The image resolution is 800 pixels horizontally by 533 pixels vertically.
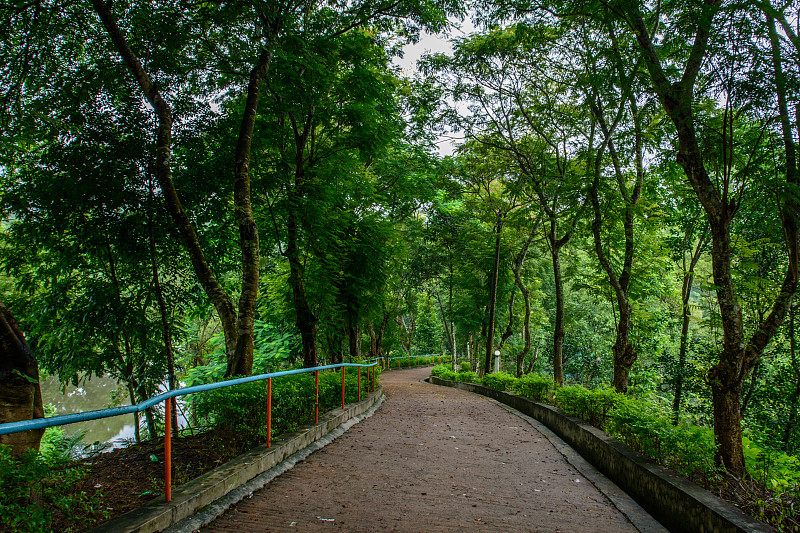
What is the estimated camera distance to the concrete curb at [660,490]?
315 cm

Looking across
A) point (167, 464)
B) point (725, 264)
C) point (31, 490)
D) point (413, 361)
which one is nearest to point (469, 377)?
point (725, 264)

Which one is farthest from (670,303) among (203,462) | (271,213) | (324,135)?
(203,462)

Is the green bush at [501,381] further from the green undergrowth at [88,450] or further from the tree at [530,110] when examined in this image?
the green undergrowth at [88,450]

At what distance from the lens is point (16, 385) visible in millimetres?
4359

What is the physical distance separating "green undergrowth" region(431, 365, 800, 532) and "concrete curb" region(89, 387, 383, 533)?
3.90 metres

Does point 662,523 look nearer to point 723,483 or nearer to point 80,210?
point 723,483

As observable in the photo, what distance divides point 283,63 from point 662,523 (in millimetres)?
8016

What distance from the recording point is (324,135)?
1184 cm

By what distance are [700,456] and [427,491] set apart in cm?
268

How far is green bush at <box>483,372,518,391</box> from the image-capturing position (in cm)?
1395

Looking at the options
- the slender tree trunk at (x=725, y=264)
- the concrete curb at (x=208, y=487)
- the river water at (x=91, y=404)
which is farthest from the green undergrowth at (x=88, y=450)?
the river water at (x=91, y=404)

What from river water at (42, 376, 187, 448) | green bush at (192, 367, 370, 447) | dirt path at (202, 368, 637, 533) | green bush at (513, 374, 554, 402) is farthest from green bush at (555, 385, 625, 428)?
river water at (42, 376, 187, 448)

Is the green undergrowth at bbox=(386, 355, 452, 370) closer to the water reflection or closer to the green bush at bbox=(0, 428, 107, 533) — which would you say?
the water reflection

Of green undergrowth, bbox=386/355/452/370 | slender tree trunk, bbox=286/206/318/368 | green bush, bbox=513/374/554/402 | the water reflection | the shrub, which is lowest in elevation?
the water reflection
